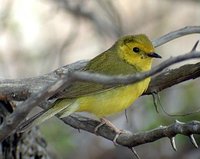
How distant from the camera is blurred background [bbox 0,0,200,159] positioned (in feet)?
24.4

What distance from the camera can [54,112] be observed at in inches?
176

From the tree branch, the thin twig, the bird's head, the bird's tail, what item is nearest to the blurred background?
the bird's head

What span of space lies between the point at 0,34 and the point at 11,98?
11.7 ft

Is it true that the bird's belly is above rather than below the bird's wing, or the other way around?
below

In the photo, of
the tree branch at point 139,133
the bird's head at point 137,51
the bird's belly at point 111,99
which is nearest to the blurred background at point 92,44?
the bird's head at point 137,51

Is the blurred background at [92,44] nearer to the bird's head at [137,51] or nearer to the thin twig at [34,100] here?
the bird's head at [137,51]

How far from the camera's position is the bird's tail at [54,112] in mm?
4336

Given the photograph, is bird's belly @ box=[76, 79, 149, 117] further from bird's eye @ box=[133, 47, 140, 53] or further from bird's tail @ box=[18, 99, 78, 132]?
bird's eye @ box=[133, 47, 140, 53]

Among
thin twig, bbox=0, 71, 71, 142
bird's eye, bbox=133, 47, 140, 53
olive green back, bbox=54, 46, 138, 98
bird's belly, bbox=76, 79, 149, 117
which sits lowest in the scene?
bird's belly, bbox=76, 79, 149, 117

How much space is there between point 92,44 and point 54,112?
4.54 m

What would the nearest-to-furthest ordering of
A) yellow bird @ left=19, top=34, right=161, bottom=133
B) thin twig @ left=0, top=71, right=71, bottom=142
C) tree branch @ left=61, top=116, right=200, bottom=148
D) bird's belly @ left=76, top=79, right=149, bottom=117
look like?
thin twig @ left=0, top=71, right=71, bottom=142 → tree branch @ left=61, top=116, right=200, bottom=148 → yellow bird @ left=19, top=34, right=161, bottom=133 → bird's belly @ left=76, top=79, right=149, bottom=117

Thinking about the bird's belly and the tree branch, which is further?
the bird's belly

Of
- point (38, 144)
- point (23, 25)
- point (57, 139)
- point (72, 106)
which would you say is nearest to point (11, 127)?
point (72, 106)

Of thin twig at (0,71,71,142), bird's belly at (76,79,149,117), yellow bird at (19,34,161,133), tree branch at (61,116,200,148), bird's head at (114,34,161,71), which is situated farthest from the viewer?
bird's head at (114,34,161,71)
